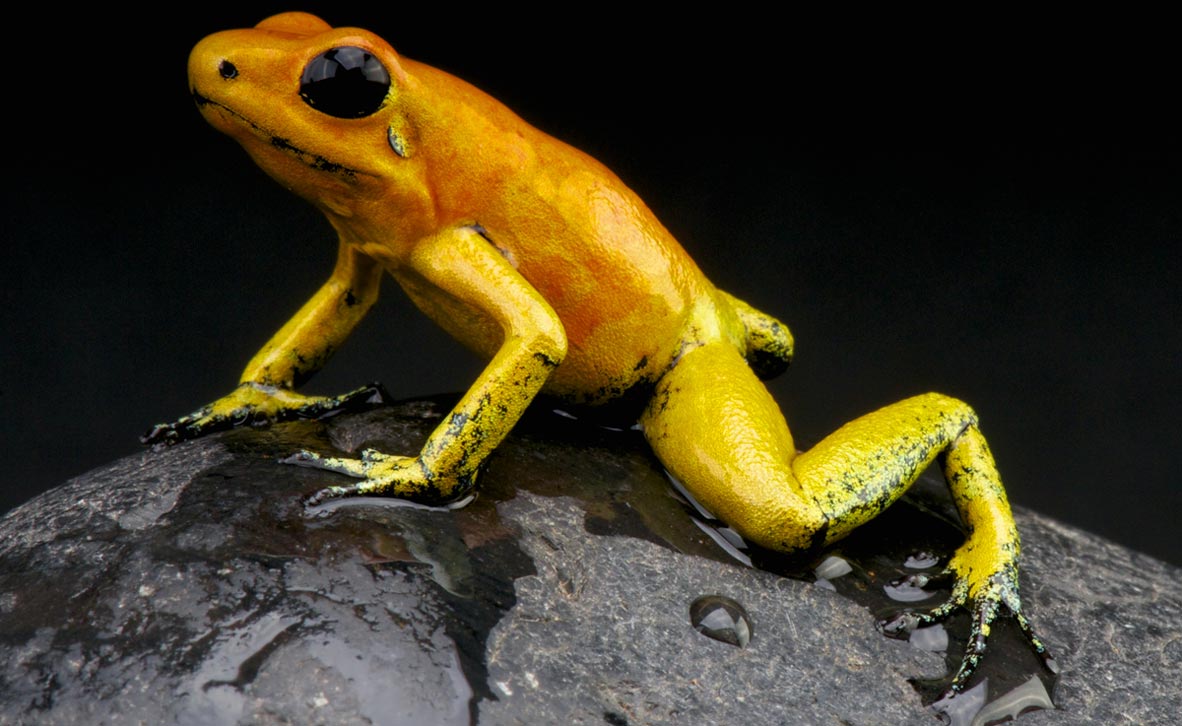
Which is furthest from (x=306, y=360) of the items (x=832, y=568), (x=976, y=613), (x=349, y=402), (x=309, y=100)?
(x=976, y=613)

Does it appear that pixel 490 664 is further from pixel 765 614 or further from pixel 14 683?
pixel 14 683

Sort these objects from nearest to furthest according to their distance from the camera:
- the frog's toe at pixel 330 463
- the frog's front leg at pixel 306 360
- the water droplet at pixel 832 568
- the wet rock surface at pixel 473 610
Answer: the wet rock surface at pixel 473 610 < the frog's toe at pixel 330 463 < the water droplet at pixel 832 568 < the frog's front leg at pixel 306 360

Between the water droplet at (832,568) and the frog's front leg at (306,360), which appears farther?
the frog's front leg at (306,360)

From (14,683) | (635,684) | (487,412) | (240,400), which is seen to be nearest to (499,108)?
(487,412)

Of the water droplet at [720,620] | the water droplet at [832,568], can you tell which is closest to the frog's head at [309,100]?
the water droplet at [720,620]

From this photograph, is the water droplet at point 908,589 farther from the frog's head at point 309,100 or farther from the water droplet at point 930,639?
the frog's head at point 309,100

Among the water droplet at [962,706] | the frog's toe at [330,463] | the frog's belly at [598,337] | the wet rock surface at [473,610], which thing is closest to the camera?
the wet rock surface at [473,610]
